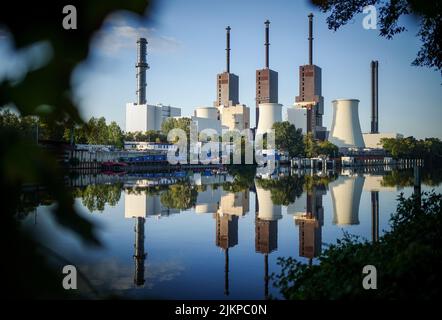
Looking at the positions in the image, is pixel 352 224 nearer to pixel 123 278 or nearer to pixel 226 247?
pixel 226 247

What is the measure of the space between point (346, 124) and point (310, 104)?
1232 inches

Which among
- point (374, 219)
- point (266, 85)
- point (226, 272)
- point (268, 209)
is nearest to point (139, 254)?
point (226, 272)

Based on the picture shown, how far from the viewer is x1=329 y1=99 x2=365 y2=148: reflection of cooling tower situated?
238 feet

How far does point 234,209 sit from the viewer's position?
16.2 m

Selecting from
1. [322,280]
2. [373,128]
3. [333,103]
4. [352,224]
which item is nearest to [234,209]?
[352,224]

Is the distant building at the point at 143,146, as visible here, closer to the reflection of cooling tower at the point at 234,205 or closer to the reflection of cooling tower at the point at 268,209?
the reflection of cooling tower at the point at 234,205

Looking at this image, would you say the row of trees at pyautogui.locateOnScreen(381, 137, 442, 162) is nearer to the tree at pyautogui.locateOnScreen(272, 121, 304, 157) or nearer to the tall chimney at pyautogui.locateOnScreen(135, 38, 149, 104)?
the tree at pyautogui.locateOnScreen(272, 121, 304, 157)

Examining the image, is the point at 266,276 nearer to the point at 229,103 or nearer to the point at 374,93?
the point at 374,93

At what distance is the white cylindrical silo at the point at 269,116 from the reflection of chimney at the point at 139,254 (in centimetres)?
6904

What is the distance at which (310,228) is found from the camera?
40.1 ft

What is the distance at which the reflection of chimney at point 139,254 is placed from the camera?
701 centimetres

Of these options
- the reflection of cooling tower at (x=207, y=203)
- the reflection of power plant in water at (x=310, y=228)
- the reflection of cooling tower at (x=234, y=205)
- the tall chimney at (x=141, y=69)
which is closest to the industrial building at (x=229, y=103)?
the tall chimney at (x=141, y=69)

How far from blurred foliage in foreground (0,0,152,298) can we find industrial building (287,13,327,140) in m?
97.2
